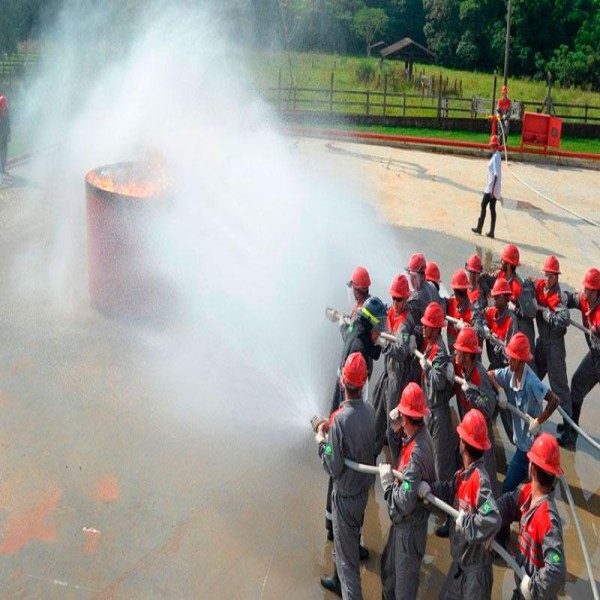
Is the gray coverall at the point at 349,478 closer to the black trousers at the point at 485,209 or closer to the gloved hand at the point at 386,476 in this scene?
the gloved hand at the point at 386,476

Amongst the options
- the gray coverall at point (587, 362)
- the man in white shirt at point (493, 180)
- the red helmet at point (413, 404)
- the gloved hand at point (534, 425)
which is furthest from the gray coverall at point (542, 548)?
the man in white shirt at point (493, 180)

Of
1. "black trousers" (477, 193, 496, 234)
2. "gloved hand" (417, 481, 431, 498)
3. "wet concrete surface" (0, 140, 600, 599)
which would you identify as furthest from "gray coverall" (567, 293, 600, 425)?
"black trousers" (477, 193, 496, 234)

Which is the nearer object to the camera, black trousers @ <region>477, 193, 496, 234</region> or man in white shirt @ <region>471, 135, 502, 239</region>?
man in white shirt @ <region>471, 135, 502, 239</region>

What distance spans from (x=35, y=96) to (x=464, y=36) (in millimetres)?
24807

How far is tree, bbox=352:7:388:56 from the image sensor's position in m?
41.4

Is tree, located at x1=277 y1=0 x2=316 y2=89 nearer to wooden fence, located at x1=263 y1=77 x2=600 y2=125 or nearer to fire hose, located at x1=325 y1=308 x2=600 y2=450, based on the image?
wooden fence, located at x1=263 y1=77 x2=600 y2=125

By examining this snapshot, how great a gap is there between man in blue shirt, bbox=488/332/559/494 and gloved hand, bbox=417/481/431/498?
1503 millimetres

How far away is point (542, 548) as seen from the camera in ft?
13.4

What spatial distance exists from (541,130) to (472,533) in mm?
17504

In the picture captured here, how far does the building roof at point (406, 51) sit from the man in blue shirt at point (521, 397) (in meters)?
35.0

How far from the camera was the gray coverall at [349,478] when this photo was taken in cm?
488

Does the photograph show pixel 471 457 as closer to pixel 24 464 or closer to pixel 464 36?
pixel 24 464

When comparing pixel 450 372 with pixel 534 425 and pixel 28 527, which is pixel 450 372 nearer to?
pixel 534 425

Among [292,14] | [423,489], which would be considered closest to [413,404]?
[423,489]
